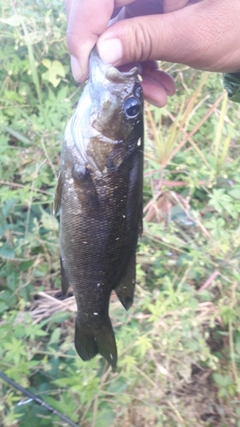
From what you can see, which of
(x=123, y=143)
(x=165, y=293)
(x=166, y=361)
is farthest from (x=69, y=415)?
(x=123, y=143)

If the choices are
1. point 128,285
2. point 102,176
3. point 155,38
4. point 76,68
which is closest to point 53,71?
point 76,68

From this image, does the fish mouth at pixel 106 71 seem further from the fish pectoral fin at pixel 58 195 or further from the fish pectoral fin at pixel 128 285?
the fish pectoral fin at pixel 128 285

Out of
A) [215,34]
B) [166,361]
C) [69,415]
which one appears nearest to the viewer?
[215,34]

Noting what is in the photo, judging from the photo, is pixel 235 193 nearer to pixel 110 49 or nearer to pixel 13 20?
pixel 110 49

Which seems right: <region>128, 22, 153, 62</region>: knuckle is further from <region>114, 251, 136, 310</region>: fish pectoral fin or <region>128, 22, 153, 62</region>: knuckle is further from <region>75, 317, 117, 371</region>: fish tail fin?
<region>75, 317, 117, 371</region>: fish tail fin

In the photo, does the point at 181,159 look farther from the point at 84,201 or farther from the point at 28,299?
the point at 84,201

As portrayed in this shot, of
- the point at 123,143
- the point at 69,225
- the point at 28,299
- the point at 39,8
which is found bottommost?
the point at 28,299

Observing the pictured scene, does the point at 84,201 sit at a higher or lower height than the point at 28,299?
higher
